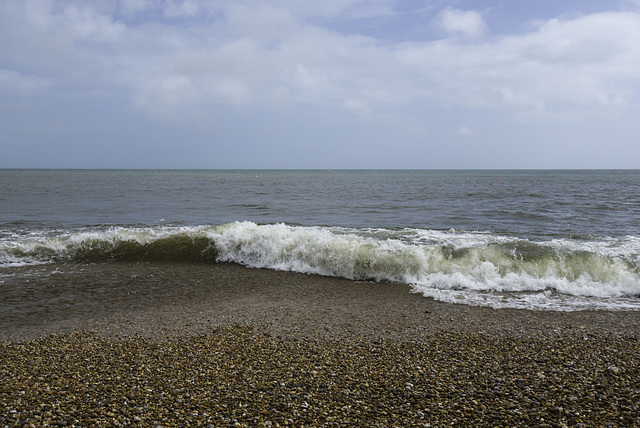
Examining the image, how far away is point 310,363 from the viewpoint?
4.74m

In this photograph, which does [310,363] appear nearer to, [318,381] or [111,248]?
[318,381]

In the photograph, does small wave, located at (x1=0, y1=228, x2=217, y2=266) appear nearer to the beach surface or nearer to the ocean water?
the ocean water

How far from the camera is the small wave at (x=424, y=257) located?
829 centimetres

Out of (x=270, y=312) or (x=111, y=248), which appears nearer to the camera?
(x=270, y=312)

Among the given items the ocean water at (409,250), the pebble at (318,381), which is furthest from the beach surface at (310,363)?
the ocean water at (409,250)

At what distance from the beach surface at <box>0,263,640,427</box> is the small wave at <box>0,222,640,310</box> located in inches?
51.0

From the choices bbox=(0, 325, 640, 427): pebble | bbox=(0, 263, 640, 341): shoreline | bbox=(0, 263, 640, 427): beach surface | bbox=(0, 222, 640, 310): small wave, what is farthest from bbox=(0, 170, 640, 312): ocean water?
bbox=(0, 325, 640, 427): pebble

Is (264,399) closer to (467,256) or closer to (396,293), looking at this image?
(396,293)

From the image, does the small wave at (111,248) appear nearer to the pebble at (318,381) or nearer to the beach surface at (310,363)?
the beach surface at (310,363)

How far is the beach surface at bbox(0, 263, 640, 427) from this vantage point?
3.68m

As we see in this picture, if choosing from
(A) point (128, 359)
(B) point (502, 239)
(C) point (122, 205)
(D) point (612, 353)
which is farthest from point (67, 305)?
(C) point (122, 205)

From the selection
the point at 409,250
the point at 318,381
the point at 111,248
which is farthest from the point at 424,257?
the point at 111,248

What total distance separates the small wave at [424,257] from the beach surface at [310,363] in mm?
1294

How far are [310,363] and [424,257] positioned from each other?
228 inches
